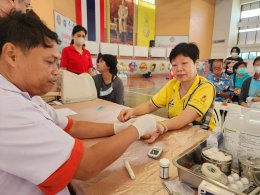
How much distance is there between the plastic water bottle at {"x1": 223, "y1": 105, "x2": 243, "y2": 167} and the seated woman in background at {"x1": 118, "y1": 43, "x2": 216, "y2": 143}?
1.38 ft

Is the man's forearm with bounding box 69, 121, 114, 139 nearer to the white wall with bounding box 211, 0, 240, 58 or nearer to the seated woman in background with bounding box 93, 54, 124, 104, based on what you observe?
the seated woman in background with bounding box 93, 54, 124, 104

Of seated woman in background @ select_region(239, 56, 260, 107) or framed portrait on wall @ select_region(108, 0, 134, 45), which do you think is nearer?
seated woman in background @ select_region(239, 56, 260, 107)

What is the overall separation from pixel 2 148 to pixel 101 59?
209 centimetres

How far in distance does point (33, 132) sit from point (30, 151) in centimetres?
5

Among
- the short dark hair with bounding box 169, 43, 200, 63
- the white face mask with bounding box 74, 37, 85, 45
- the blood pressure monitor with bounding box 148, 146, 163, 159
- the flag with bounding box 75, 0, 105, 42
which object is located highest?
the flag with bounding box 75, 0, 105, 42

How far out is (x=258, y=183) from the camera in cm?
57

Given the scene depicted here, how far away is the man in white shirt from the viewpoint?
0.47 meters

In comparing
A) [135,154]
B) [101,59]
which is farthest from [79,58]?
[135,154]

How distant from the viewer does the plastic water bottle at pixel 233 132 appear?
68 centimetres

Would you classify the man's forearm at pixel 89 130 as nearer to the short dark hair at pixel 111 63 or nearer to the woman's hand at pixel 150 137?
the woman's hand at pixel 150 137

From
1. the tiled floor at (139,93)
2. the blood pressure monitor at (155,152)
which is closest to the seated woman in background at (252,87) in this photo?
the tiled floor at (139,93)

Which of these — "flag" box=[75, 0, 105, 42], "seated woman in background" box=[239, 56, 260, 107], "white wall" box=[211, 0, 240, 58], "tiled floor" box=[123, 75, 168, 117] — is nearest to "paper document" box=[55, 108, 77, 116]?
"tiled floor" box=[123, 75, 168, 117]

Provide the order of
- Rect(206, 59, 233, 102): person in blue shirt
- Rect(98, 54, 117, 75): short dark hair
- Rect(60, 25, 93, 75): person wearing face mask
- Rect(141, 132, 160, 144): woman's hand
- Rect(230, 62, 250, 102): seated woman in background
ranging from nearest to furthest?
Rect(141, 132, 160, 144): woman's hand → Rect(98, 54, 117, 75): short dark hair → Rect(60, 25, 93, 75): person wearing face mask → Rect(206, 59, 233, 102): person in blue shirt → Rect(230, 62, 250, 102): seated woman in background

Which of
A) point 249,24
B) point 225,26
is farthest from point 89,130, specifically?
point 249,24
